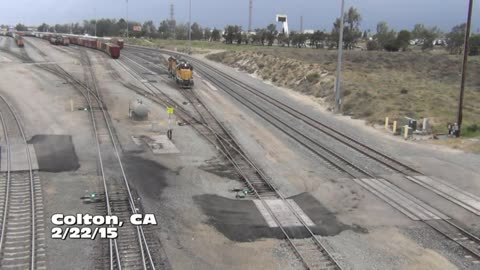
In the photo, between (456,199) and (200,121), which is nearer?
(456,199)

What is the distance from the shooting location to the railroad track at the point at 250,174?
46.2 ft

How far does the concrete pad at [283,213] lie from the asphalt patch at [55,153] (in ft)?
29.9

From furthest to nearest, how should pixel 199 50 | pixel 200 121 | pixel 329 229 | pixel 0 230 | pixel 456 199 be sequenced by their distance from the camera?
pixel 199 50 → pixel 200 121 → pixel 456 199 → pixel 329 229 → pixel 0 230

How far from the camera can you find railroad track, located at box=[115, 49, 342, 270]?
1408cm

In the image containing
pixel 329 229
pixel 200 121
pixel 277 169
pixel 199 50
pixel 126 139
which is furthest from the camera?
pixel 199 50

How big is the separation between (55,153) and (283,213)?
12710 millimetres

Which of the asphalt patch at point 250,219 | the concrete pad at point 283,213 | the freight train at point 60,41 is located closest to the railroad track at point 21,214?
the asphalt patch at point 250,219

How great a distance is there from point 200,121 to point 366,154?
12.3 m

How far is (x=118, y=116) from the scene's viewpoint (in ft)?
112

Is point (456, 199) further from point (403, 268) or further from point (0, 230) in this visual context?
point (0, 230)

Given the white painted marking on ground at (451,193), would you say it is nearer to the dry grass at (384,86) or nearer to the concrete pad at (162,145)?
the dry grass at (384,86)

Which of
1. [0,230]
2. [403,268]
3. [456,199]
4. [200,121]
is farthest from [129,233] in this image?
[200,121]

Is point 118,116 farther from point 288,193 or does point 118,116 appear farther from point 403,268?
point 403,268

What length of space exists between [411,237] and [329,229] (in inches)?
101
